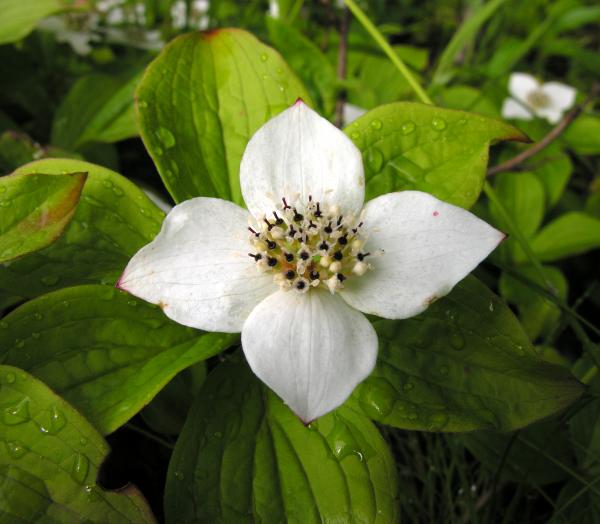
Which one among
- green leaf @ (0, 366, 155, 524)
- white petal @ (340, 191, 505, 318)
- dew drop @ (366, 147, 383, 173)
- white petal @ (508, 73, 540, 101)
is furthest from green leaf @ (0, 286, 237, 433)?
white petal @ (508, 73, 540, 101)

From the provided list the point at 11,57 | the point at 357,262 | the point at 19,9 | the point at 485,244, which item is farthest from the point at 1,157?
the point at 485,244

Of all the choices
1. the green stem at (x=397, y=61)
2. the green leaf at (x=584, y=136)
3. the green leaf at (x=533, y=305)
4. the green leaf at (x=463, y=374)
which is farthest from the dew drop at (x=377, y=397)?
the green leaf at (x=584, y=136)

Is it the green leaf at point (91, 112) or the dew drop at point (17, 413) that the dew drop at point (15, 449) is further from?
the green leaf at point (91, 112)

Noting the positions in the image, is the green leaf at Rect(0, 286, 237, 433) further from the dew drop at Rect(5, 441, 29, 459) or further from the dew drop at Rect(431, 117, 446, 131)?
the dew drop at Rect(431, 117, 446, 131)

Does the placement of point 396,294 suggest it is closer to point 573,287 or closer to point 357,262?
point 357,262

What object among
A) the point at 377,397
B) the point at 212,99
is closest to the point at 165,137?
the point at 212,99

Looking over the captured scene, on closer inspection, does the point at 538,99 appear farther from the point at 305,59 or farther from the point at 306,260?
the point at 306,260
